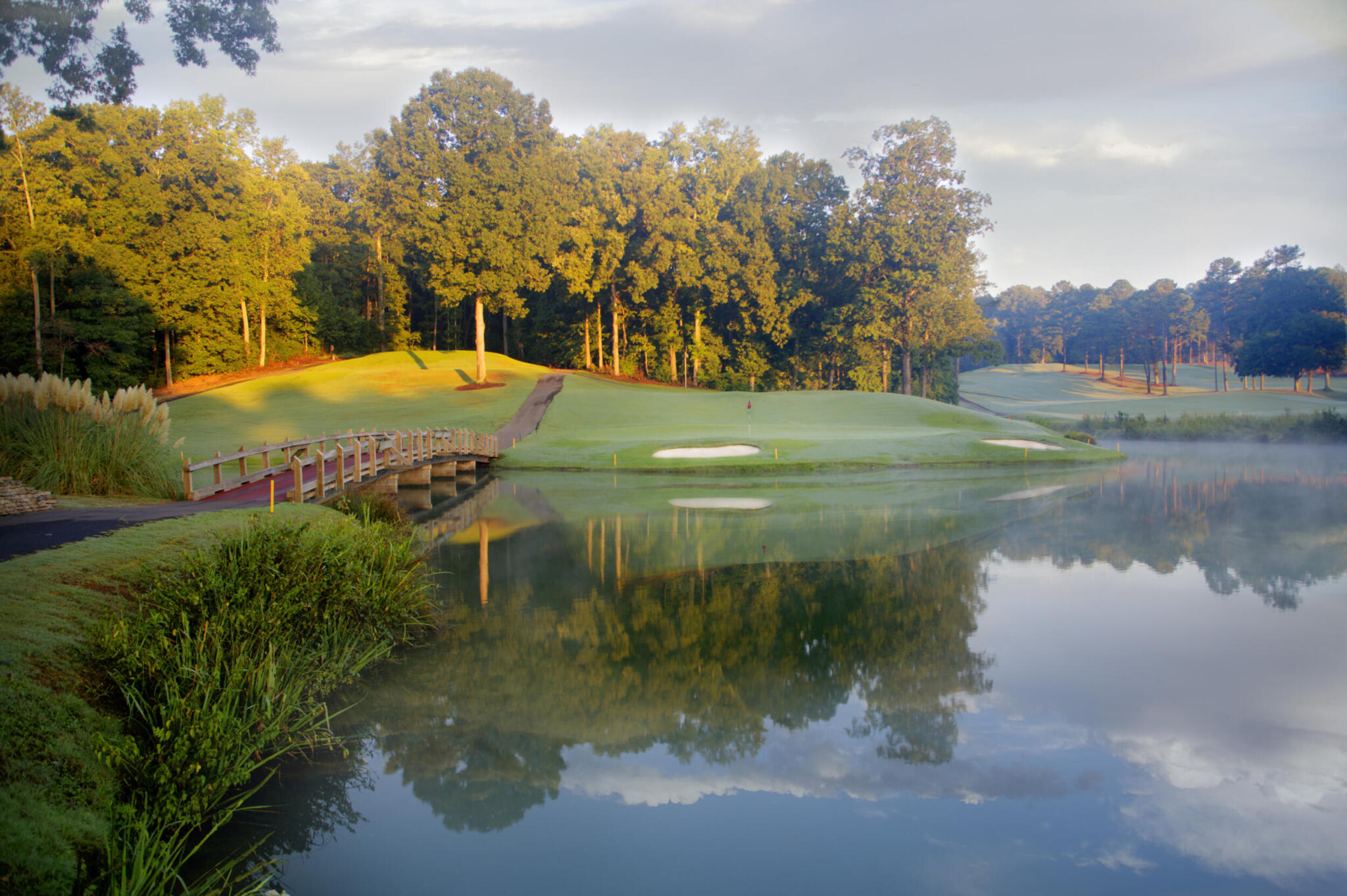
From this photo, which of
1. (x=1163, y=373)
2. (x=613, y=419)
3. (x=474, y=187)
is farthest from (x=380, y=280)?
(x=1163, y=373)

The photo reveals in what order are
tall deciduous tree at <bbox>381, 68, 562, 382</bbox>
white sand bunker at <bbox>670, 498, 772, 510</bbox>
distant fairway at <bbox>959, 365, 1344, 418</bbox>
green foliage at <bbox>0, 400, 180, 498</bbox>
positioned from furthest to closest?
distant fairway at <bbox>959, 365, 1344, 418</bbox> < tall deciduous tree at <bbox>381, 68, 562, 382</bbox> < white sand bunker at <bbox>670, 498, 772, 510</bbox> < green foliage at <bbox>0, 400, 180, 498</bbox>

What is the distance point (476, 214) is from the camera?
4200 cm

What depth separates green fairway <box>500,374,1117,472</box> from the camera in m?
28.6

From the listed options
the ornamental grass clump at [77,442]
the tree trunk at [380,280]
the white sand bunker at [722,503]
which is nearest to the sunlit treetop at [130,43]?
the ornamental grass clump at [77,442]

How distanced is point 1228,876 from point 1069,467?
27.1 metres

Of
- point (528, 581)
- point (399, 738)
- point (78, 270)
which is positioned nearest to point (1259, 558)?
point (528, 581)

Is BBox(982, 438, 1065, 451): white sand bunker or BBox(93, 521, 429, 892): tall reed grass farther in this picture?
BBox(982, 438, 1065, 451): white sand bunker

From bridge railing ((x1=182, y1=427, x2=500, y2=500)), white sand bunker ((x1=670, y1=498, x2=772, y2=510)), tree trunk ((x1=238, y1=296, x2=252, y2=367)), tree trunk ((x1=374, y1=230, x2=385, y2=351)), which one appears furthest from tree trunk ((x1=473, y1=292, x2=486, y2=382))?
white sand bunker ((x1=670, y1=498, x2=772, y2=510))

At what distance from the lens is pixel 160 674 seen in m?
5.67

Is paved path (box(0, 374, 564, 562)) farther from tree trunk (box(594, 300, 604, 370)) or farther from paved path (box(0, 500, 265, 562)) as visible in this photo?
tree trunk (box(594, 300, 604, 370))

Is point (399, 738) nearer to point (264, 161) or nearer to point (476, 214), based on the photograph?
point (476, 214)

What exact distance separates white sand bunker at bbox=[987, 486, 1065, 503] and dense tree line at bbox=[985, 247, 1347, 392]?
41050 millimetres

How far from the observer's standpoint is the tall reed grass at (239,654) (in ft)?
16.0

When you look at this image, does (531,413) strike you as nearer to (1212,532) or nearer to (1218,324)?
(1212,532)
